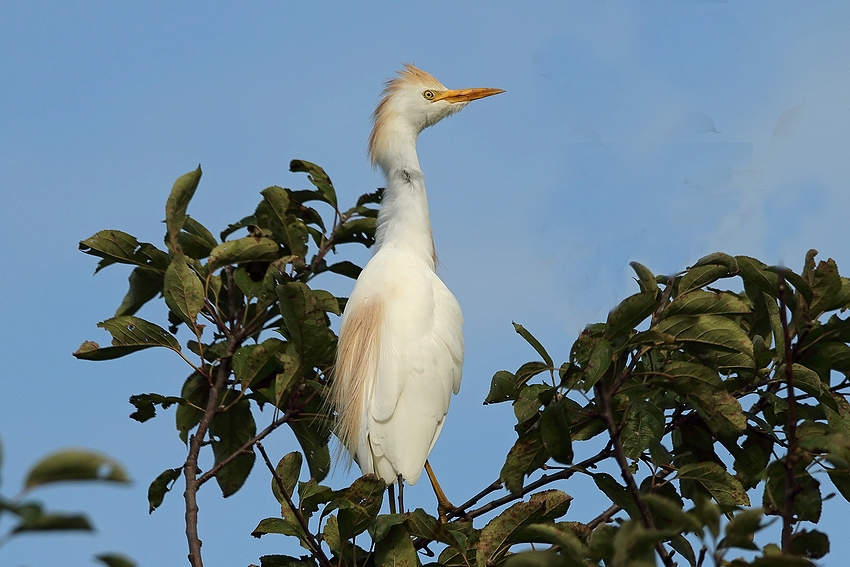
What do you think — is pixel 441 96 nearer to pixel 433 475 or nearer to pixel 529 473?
pixel 433 475

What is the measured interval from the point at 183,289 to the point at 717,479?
84.0 inches

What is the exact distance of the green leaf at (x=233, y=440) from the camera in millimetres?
3971

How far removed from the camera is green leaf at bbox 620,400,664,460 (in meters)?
3.07

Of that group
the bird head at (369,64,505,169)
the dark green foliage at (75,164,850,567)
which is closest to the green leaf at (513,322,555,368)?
the dark green foliage at (75,164,850,567)

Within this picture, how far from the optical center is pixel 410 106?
20.9 ft

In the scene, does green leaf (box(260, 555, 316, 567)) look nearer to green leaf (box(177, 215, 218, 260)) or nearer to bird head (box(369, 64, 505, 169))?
green leaf (box(177, 215, 218, 260))

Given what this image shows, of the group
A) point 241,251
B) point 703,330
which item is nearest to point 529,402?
point 703,330

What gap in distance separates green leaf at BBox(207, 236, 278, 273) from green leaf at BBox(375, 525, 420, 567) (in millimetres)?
1411

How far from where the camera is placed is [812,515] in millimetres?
3004

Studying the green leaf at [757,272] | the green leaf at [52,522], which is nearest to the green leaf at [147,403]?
the green leaf at [757,272]

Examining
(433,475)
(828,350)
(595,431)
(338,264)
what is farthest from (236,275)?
(828,350)

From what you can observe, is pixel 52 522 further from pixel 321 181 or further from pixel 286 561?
pixel 321 181

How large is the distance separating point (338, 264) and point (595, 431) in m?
1.55

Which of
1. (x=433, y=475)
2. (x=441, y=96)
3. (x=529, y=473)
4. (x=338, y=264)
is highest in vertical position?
(x=441, y=96)
